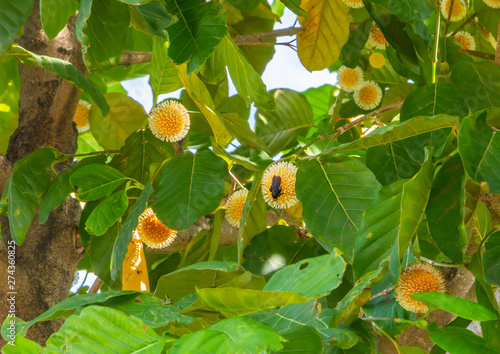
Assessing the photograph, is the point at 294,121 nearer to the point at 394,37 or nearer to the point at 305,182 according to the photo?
the point at 394,37

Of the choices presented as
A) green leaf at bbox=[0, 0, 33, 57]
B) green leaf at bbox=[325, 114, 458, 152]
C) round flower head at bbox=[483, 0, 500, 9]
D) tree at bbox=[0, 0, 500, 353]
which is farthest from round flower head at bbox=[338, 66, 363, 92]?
green leaf at bbox=[0, 0, 33, 57]

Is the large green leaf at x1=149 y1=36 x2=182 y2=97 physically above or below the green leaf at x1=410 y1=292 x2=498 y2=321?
above

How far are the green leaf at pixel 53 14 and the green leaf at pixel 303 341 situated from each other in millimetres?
518

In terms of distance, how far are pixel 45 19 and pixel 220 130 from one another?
27cm

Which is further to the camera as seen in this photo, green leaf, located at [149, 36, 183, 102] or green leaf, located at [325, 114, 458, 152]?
green leaf, located at [149, 36, 183, 102]

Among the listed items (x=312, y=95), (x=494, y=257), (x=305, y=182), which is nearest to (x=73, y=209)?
(x=305, y=182)

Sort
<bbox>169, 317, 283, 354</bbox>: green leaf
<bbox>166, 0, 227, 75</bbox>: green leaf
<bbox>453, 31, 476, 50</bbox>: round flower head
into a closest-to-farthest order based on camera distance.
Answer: <bbox>169, 317, 283, 354</bbox>: green leaf → <bbox>166, 0, 227, 75</bbox>: green leaf → <bbox>453, 31, 476, 50</bbox>: round flower head

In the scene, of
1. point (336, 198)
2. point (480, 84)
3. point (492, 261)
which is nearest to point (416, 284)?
point (492, 261)

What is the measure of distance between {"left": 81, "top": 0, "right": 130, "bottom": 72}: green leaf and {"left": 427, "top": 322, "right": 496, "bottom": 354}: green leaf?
1.81 ft

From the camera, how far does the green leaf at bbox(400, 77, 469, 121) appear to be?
2.48 feet

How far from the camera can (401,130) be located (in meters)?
0.56

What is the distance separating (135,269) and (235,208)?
168 millimetres

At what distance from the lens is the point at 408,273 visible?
51cm

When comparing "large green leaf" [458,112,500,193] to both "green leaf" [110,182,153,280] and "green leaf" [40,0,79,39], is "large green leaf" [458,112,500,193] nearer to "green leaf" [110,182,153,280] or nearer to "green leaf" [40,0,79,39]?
"green leaf" [110,182,153,280]
